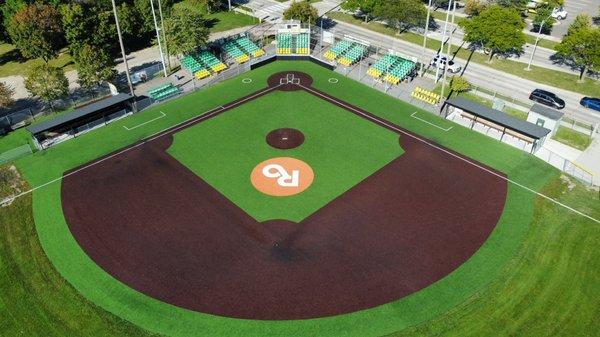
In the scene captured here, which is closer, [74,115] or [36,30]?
[74,115]

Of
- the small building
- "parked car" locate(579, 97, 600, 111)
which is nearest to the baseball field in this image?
the small building

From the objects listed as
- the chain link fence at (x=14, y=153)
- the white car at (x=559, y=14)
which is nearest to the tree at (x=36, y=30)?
the chain link fence at (x=14, y=153)

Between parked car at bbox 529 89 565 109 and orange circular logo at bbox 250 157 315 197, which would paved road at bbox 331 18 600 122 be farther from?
orange circular logo at bbox 250 157 315 197

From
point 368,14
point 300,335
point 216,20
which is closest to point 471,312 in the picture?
point 300,335

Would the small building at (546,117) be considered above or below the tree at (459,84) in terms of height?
below

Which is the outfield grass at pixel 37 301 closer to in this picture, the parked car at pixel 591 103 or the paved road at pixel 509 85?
the paved road at pixel 509 85

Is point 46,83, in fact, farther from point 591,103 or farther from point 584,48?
point 584,48

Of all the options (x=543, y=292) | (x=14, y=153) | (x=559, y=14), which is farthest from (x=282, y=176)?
(x=559, y=14)
